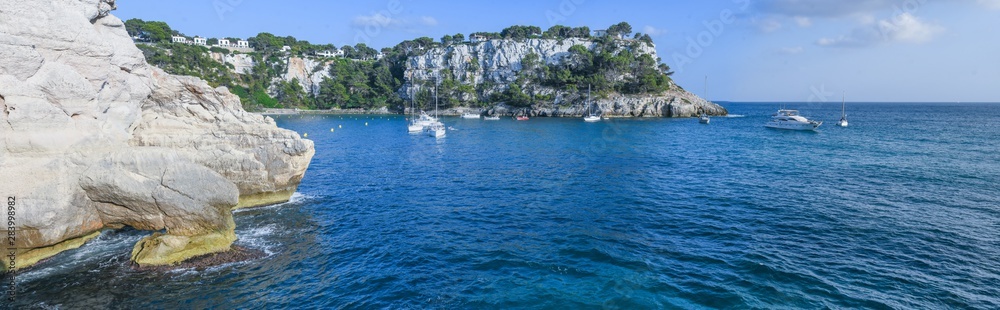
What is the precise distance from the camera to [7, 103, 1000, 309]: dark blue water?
622 inches

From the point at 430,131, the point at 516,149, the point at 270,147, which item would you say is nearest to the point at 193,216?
the point at 270,147

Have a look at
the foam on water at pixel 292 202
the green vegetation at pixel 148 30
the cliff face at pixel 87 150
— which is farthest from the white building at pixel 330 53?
the cliff face at pixel 87 150

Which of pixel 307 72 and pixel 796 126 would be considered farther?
pixel 307 72

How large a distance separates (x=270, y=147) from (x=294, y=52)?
490 feet

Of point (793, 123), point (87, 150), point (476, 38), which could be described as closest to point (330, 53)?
point (476, 38)

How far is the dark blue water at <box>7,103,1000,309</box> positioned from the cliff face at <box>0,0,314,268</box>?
68.7 inches

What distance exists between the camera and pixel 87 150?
17.6 m

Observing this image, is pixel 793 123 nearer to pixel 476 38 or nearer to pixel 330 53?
pixel 476 38

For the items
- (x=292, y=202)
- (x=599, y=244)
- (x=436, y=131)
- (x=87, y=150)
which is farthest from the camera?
(x=436, y=131)

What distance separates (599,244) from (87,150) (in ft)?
67.8

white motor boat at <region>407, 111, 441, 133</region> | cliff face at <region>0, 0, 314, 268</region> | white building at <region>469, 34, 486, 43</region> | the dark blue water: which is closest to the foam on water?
the dark blue water

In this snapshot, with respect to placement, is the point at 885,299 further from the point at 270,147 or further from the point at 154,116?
the point at 154,116

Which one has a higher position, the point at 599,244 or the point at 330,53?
the point at 330,53

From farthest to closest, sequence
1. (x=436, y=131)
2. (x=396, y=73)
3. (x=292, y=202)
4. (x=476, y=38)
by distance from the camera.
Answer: (x=476, y=38) → (x=396, y=73) → (x=436, y=131) → (x=292, y=202)
